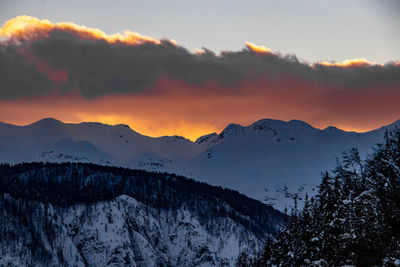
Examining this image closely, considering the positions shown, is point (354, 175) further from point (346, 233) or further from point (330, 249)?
point (346, 233)

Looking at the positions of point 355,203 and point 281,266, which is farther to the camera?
point 281,266

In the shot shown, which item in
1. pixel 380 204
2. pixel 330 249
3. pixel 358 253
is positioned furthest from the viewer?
pixel 330 249

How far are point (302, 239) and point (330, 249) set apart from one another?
12835mm

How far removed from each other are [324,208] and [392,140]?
1863 centimetres

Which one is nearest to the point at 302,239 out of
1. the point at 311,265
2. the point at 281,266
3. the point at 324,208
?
the point at 281,266

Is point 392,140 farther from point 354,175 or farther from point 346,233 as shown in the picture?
point 346,233

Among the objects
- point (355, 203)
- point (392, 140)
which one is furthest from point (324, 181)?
→ point (392, 140)

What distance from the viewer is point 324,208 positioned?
191 feet

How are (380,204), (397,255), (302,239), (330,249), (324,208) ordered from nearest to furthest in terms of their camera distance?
1. (397,255)
2. (380,204)
3. (330,249)
4. (324,208)
5. (302,239)

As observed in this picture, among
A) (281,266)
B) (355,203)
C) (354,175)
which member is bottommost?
(281,266)

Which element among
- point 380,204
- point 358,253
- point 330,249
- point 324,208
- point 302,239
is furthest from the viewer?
point 302,239

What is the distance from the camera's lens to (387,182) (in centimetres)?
5225

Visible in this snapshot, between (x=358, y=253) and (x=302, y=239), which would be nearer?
(x=358, y=253)

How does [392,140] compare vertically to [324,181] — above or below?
above
